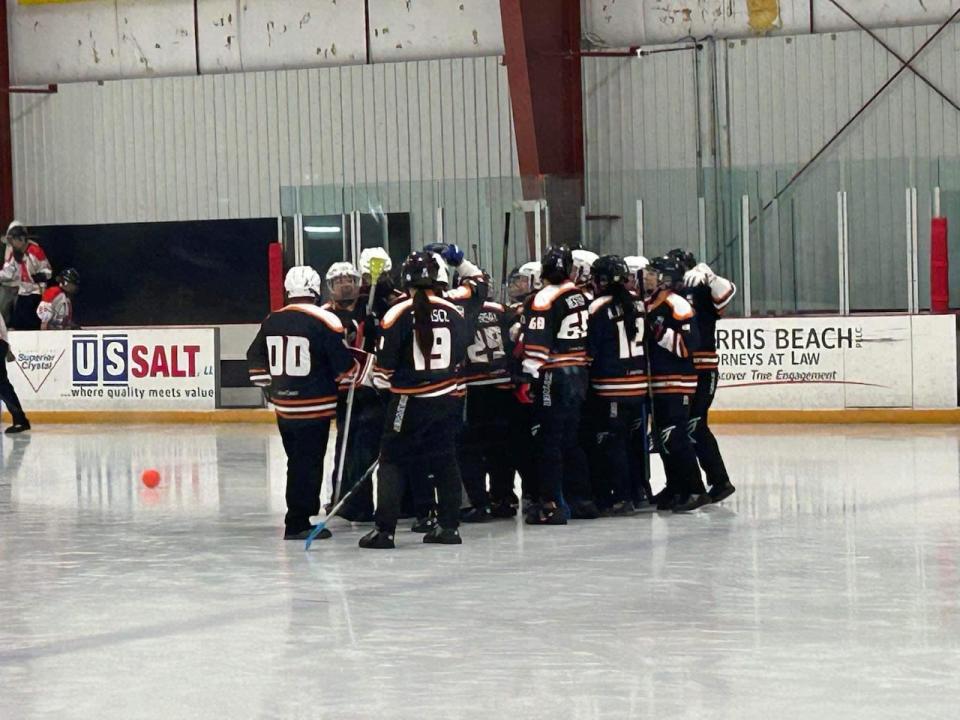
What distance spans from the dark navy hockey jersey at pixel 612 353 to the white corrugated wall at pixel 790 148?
851 centimetres

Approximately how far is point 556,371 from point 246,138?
13098 millimetres

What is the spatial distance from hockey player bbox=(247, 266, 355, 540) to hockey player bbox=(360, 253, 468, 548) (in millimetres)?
398

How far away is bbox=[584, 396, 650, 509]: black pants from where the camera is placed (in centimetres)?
1079

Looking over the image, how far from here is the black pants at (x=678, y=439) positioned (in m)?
10.9

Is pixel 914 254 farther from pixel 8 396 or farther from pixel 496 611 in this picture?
pixel 496 611

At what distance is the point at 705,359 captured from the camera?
37.1ft

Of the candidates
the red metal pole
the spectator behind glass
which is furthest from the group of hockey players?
the red metal pole

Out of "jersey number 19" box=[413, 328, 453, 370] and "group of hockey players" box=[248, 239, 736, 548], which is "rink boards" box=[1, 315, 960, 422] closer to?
"group of hockey players" box=[248, 239, 736, 548]

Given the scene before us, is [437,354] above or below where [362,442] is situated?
A: above

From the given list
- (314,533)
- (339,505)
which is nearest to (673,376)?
(339,505)

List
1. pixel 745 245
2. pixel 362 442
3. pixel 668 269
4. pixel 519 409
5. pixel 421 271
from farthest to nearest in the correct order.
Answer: pixel 745 245 < pixel 668 269 < pixel 519 409 < pixel 362 442 < pixel 421 271

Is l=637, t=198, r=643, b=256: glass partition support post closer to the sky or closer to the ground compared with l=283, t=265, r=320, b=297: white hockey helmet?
closer to the sky

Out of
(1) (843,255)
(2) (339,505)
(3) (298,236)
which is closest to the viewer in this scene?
(2) (339,505)


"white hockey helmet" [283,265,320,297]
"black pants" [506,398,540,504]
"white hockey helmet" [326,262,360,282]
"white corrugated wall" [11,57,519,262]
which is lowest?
"black pants" [506,398,540,504]
